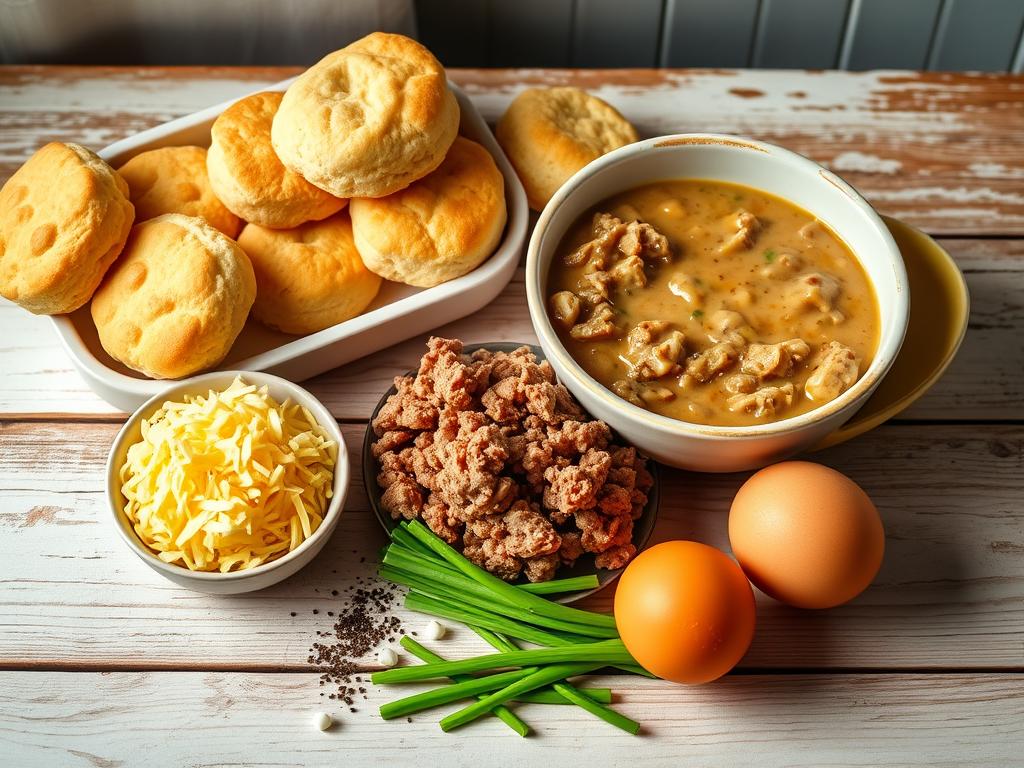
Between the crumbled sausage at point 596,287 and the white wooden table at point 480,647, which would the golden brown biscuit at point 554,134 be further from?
the crumbled sausage at point 596,287

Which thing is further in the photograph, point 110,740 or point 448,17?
point 448,17

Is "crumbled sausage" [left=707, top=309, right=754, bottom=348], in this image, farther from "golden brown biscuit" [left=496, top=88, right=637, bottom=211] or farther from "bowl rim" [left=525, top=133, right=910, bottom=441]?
"golden brown biscuit" [left=496, top=88, right=637, bottom=211]

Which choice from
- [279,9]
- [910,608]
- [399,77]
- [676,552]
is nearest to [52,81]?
[279,9]

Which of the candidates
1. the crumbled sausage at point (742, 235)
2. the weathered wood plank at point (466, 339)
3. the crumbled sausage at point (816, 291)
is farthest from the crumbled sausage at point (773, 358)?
the weathered wood plank at point (466, 339)

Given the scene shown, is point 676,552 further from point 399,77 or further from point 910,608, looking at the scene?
point 399,77

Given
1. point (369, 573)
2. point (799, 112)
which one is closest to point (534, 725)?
point (369, 573)

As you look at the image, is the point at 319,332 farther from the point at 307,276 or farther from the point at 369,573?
the point at 369,573
